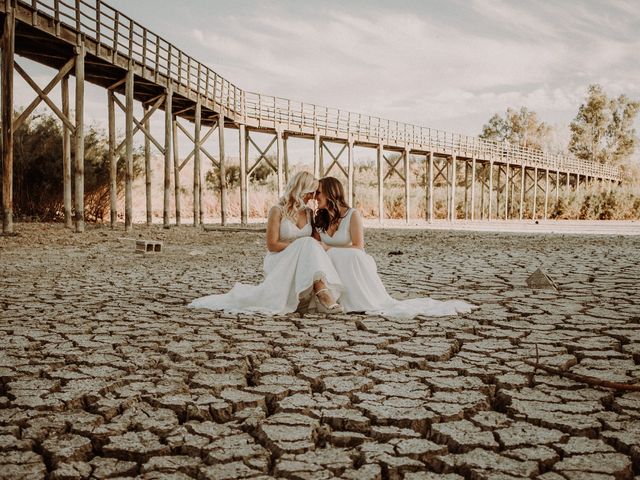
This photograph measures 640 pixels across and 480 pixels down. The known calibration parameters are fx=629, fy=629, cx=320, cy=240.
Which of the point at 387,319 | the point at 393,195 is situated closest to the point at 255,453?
the point at 387,319

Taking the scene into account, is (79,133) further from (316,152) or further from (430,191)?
(430,191)

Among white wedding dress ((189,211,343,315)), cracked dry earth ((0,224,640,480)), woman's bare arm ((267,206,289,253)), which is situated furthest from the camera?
woman's bare arm ((267,206,289,253))

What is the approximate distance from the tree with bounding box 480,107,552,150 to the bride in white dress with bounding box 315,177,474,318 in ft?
187

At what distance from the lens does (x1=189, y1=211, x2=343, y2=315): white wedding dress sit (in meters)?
4.75

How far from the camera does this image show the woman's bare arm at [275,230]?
5.03m

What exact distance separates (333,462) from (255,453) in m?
0.28

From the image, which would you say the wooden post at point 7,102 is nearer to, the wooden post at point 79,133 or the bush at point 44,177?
the wooden post at point 79,133

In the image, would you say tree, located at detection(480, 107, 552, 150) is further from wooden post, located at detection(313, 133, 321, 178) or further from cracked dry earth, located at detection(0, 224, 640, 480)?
cracked dry earth, located at detection(0, 224, 640, 480)

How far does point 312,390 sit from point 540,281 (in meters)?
3.92

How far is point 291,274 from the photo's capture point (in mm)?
4855

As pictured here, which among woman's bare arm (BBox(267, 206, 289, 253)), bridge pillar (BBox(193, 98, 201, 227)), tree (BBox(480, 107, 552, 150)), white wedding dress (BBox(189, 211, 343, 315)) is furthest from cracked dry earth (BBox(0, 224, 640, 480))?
tree (BBox(480, 107, 552, 150))

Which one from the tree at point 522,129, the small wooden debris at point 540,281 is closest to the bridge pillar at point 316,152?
the small wooden debris at point 540,281

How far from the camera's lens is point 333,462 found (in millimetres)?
2125

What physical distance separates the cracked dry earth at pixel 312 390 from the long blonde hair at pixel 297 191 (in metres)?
0.90
